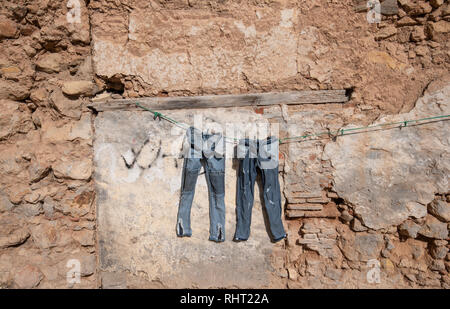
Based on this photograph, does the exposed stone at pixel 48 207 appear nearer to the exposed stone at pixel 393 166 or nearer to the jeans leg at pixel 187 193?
the jeans leg at pixel 187 193

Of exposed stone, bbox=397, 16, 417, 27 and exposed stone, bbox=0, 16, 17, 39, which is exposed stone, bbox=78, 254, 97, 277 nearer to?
exposed stone, bbox=0, 16, 17, 39

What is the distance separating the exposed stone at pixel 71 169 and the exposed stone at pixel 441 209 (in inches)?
136

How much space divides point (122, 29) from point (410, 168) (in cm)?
313

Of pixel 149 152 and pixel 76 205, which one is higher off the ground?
pixel 149 152

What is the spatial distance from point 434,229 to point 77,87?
12.4 ft

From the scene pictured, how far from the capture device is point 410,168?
2.65 m

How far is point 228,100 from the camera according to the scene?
2.81 meters

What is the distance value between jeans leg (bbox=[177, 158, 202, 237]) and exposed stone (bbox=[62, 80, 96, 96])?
127 cm

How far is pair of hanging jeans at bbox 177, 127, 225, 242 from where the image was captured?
2785mm

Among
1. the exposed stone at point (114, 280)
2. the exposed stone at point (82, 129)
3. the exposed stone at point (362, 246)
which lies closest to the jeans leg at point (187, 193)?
the exposed stone at point (114, 280)

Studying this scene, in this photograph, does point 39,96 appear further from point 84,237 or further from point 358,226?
point 358,226

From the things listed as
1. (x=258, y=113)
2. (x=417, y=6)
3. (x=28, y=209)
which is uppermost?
(x=417, y=6)

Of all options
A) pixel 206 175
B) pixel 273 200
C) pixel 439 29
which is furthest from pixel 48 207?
pixel 439 29

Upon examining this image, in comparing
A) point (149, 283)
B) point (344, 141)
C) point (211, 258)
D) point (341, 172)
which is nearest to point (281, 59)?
point (344, 141)
